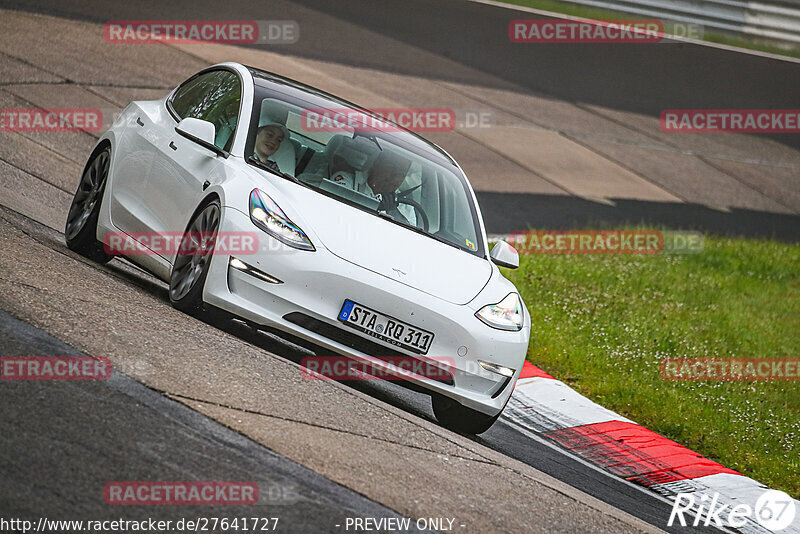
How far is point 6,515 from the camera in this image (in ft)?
13.2

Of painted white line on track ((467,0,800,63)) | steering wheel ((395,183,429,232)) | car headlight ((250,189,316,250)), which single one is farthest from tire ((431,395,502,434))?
painted white line on track ((467,0,800,63))

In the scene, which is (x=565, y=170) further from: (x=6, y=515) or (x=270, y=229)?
(x=6, y=515)

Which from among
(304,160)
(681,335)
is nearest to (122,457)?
(304,160)

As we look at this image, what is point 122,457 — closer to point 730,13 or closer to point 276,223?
point 276,223

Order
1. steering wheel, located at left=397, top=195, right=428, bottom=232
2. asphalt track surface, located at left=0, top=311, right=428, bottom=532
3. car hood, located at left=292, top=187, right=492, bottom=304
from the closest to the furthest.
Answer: asphalt track surface, located at left=0, top=311, right=428, bottom=532 < car hood, located at left=292, top=187, right=492, bottom=304 < steering wheel, located at left=397, top=195, right=428, bottom=232

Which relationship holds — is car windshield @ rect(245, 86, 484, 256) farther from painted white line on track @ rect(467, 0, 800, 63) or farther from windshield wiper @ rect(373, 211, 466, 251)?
painted white line on track @ rect(467, 0, 800, 63)

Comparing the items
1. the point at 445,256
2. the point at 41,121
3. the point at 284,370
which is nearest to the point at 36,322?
the point at 284,370

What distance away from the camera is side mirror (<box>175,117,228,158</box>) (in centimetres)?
735

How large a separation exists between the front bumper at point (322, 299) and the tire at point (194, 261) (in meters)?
0.11

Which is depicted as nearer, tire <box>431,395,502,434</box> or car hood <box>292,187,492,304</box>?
car hood <box>292,187,492,304</box>

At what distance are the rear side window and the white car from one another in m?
0.02

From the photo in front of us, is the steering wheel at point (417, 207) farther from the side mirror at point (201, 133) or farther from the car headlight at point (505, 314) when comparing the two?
the side mirror at point (201, 133)

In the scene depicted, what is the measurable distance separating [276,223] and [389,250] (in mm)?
682

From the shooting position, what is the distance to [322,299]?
6.56 meters
